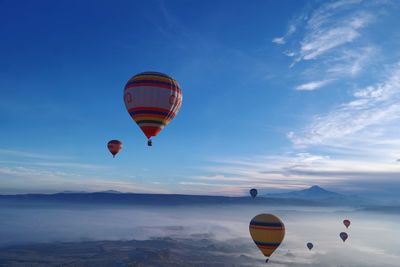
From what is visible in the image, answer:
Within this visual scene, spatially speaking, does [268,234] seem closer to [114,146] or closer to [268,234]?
[268,234]

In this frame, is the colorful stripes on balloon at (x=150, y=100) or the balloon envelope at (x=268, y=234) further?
the balloon envelope at (x=268, y=234)

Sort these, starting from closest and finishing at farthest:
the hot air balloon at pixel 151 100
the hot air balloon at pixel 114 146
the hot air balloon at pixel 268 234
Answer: the hot air balloon at pixel 151 100 → the hot air balloon at pixel 268 234 → the hot air balloon at pixel 114 146

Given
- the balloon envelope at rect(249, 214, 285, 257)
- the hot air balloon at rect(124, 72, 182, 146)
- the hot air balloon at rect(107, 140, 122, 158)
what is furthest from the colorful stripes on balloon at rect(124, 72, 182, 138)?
the hot air balloon at rect(107, 140, 122, 158)

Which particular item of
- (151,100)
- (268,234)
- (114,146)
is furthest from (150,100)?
(114,146)

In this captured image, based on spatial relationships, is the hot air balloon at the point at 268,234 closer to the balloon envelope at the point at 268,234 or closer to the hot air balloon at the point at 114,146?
the balloon envelope at the point at 268,234

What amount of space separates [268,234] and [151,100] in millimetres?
22404

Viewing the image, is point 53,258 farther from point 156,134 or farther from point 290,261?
point 156,134

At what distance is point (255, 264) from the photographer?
140625 millimetres

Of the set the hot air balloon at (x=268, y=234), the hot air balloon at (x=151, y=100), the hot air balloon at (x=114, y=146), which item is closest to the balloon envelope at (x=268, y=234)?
the hot air balloon at (x=268, y=234)

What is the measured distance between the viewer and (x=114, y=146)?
2397 inches

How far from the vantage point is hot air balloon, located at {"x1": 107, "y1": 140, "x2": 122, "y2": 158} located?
60.2m

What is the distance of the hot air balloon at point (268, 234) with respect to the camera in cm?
4388

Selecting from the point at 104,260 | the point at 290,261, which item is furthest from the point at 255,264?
the point at 104,260

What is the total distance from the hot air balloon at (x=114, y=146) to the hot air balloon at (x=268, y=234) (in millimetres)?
27116
